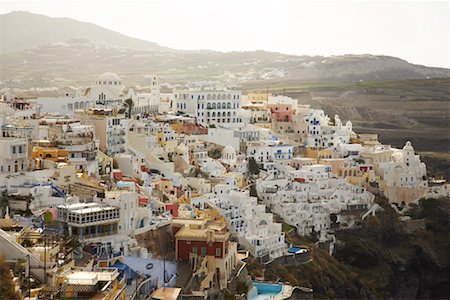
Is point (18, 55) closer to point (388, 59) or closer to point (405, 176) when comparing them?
point (388, 59)

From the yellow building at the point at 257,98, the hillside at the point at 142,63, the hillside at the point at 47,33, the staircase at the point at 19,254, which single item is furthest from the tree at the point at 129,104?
the hillside at the point at 47,33

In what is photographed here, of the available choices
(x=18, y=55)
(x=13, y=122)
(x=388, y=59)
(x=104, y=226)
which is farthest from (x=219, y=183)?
(x=388, y=59)

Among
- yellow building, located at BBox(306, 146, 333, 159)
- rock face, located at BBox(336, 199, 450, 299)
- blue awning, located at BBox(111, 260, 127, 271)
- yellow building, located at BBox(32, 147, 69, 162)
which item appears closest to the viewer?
blue awning, located at BBox(111, 260, 127, 271)

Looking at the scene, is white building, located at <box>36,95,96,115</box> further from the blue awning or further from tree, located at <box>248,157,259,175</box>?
the blue awning

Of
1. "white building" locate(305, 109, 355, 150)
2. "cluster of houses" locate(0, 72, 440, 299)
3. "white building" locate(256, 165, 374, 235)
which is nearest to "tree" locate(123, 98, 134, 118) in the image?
"cluster of houses" locate(0, 72, 440, 299)

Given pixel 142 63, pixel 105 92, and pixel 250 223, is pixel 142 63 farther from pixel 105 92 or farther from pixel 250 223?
pixel 250 223

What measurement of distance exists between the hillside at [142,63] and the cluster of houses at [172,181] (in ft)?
150

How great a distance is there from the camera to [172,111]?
3972cm

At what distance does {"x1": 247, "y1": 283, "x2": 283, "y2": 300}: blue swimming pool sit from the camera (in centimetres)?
2226

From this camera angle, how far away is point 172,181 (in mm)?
28328

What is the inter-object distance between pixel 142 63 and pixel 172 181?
3338 inches

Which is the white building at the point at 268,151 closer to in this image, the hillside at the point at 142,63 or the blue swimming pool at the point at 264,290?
the blue swimming pool at the point at 264,290

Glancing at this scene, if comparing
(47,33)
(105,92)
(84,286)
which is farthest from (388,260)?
(47,33)

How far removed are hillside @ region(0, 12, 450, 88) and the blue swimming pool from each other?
60467mm
